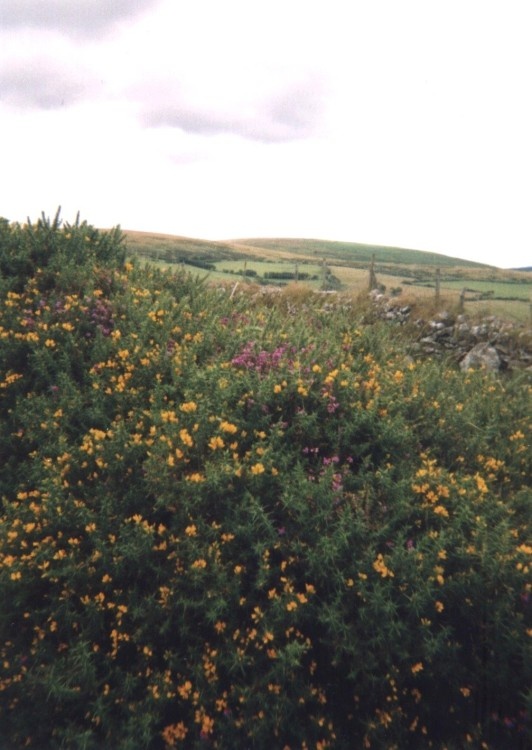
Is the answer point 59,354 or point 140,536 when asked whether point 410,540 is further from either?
point 59,354

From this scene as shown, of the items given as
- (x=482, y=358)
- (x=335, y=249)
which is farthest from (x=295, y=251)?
(x=482, y=358)

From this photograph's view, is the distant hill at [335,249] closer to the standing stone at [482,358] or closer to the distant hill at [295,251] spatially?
the distant hill at [295,251]

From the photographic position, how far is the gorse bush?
2.99 metres

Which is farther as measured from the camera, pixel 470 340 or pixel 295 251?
pixel 295 251

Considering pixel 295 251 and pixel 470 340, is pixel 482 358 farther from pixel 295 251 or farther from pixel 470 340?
pixel 295 251

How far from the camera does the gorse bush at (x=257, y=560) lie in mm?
2994

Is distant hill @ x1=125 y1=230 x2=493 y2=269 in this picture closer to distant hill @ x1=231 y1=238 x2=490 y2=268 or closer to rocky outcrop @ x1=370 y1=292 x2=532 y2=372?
distant hill @ x1=231 y1=238 x2=490 y2=268

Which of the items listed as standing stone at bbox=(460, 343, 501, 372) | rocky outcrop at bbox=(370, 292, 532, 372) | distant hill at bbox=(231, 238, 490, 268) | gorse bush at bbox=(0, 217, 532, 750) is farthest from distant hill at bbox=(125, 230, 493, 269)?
gorse bush at bbox=(0, 217, 532, 750)

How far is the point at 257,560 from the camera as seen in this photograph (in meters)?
3.50

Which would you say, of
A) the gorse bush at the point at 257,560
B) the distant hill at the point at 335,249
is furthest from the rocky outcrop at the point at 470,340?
the distant hill at the point at 335,249

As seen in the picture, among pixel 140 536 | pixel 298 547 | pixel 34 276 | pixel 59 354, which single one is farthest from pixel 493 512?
pixel 34 276

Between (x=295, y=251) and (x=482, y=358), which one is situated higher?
(x=295, y=251)

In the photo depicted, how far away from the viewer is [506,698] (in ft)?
9.71

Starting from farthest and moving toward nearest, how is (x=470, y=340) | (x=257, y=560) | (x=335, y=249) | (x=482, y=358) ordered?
1. (x=335, y=249)
2. (x=470, y=340)
3. (x=482, y=358)
4. (x=257, y=560)
